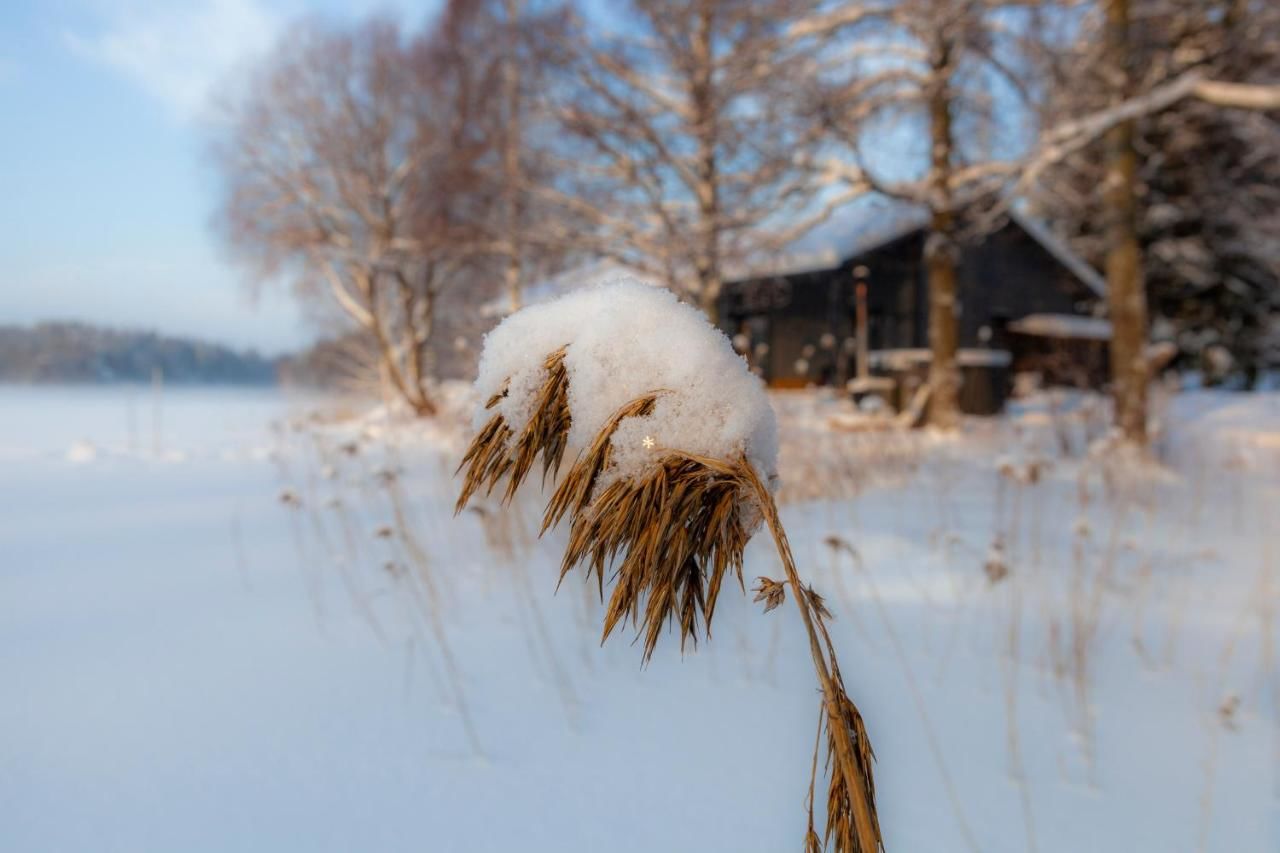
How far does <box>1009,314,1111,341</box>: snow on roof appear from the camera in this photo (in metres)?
17.9

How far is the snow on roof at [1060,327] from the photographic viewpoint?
17.9 m

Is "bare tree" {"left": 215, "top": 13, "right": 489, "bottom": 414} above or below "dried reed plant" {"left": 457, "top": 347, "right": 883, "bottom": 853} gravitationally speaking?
above

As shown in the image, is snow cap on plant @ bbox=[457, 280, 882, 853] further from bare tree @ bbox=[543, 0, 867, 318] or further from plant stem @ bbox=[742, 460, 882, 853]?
bare tree @ bbox=[543, 0, 867, 318]

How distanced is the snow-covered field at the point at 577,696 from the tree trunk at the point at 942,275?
18.4 ft

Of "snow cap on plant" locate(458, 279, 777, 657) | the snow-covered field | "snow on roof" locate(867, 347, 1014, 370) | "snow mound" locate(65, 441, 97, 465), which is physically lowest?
the snow-covered field

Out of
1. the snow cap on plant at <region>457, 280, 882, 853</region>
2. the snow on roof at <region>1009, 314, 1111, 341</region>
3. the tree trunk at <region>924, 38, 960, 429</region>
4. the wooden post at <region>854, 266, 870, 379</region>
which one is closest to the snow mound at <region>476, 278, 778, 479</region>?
the snow cap on plant at <region>457, 280, 882, 853</region>

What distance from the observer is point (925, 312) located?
17375 mm

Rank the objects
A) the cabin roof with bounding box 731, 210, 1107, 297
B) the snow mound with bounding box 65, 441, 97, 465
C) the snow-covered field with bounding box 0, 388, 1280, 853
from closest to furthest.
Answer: the snow-covered field with bounding box 0, 388, 1280, 853, the snow mound with bounding box 65, 441, 97, 465, the cabin roof with bounding box 731, 210, 1107, 297

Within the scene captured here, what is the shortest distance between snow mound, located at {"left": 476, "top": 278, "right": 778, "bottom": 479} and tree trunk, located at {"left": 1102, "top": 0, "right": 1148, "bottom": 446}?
8670mm

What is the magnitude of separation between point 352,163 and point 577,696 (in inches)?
629

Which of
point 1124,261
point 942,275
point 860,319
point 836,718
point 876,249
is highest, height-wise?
point 876,249

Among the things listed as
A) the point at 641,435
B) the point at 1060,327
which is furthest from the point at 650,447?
the point at 1060,327

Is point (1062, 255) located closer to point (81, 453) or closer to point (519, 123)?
point (519, 123)

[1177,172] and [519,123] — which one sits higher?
[1177,172]
